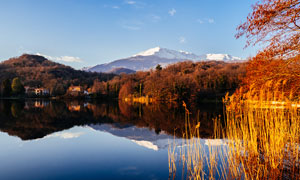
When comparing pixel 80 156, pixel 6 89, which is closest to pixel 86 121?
pixel 80 156

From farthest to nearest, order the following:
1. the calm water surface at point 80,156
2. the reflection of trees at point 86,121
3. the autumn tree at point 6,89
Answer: the autumn tree at point 6,89 → the reflection of trees at point 86,121 → the calm water surface at point 80,156

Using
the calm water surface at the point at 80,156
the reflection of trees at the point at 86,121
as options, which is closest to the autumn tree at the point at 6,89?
the reflection of trees at the point at 86,121

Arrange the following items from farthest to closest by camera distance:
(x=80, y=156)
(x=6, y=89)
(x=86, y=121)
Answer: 1. (x=6, y=89)
2. (x=86, y=121)
3. (x=80, y=156)

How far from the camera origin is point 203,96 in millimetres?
50438

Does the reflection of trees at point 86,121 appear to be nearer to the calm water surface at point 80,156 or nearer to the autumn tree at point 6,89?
the calm water surface at point 80,156

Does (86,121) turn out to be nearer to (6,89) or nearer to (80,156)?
(80,156)

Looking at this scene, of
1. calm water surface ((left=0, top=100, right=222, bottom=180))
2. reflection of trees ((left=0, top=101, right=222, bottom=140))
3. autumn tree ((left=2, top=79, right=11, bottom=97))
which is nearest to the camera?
calm water surface ((left=0, top=100, right=222, bottom=180))

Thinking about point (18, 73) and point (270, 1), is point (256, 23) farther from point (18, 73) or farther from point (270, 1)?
point (18, 73)

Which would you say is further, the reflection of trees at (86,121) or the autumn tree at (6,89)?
the autumn tree at (6,89)

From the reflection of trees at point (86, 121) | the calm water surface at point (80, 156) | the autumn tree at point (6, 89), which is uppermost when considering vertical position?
the autumn tree at point (6, 89)

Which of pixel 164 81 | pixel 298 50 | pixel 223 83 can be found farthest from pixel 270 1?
pixel 223 83

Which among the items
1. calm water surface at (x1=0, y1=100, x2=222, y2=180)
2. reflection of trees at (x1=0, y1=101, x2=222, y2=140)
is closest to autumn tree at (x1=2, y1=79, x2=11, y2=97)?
reflection of trees at (x1=0, y1=101, x2=222, y2=140)

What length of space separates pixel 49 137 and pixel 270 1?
11.2 metres

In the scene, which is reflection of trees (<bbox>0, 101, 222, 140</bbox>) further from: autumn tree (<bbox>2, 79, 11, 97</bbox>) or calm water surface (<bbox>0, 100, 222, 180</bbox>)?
autumn tree (<bbox>2, 79, 11, 97</bbox>)
